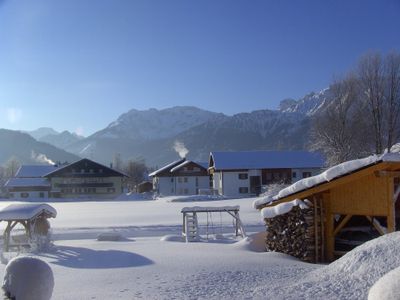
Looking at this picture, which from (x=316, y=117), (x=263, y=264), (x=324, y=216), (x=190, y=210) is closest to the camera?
(x=263, y=264)

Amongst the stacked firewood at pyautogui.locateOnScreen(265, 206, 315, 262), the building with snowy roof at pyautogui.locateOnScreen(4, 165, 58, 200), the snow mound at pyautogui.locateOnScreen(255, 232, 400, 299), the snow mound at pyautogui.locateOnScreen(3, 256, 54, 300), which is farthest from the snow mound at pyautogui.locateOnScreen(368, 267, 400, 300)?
the building with snowy roof at pyautogui.locateOnScreen(4, 165, 58, 200)

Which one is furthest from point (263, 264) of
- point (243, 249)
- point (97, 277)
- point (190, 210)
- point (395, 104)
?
point (395, 104)

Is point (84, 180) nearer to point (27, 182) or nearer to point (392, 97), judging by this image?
point (27, 182)

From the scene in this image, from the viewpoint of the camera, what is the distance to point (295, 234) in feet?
49.2

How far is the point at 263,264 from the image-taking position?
12.6 m

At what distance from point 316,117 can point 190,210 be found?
27565mm

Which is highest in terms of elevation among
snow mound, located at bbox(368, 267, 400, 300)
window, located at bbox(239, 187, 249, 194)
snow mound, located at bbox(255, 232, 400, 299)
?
snow mound, located at bbox(368, 267, 400, 300)

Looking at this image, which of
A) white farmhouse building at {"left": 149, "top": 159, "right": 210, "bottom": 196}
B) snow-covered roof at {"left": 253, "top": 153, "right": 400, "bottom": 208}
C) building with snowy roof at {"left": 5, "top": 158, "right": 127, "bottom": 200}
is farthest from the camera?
building with snowy roof at {"left": 5, "top": 158, "right": 127, "bottom": 200}

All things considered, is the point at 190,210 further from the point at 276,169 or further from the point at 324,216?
the point at 276,169

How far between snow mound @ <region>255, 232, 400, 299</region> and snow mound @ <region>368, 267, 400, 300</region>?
13.2ft

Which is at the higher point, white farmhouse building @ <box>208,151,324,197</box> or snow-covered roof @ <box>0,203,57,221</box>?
white farmhouse building @ <box>208,151,324,197</box>

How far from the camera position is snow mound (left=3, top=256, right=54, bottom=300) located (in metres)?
6.59

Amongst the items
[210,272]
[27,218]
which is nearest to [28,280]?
[210,272]

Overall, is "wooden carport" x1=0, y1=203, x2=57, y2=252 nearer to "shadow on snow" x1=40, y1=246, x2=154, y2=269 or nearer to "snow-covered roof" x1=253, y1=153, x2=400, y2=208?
"shadow on snow" x1=40, y1=246, x2=154, y2=269
